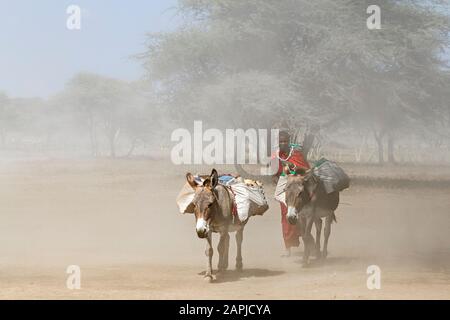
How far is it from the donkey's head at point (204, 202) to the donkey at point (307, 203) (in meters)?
1.39

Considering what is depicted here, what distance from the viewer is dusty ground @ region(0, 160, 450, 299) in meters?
9.42

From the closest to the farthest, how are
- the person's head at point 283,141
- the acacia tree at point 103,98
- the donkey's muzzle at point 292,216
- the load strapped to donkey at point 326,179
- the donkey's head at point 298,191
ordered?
the donkey's muzzle at point 292,216 → the donkey's head at point 298,191 → the load strapped to donkey at point 326,179 → the person's head at point 283,141 → the acacia tree at point 103,98

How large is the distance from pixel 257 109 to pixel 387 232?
8.92m

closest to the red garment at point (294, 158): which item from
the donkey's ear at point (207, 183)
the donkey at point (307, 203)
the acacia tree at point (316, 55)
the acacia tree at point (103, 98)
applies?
the donkey at point (307, 203)

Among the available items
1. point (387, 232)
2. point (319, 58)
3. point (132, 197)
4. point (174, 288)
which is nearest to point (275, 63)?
point (319, 58)

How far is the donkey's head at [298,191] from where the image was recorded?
34.7ft

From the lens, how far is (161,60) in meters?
27.8

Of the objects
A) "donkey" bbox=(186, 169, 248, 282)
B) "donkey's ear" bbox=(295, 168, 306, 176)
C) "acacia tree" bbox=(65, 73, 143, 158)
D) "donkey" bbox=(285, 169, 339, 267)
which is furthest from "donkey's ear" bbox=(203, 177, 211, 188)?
"acacia tree" bbox=(65, 73, 143, 158)

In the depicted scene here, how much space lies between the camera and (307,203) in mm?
11422

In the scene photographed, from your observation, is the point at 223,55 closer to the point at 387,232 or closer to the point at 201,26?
the point at 201,26

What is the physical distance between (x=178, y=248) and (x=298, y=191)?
15.1 feet

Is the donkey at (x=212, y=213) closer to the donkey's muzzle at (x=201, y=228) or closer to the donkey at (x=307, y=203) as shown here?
Result: the donkey's muzzle at (x=201, y=228)

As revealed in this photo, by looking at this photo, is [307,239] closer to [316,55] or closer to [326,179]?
[326,179]

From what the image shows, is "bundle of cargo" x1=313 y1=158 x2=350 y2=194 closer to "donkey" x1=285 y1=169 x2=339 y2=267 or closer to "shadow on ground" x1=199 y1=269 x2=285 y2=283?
"donkey" x1=285 y1=169 x2=339 y2=267
